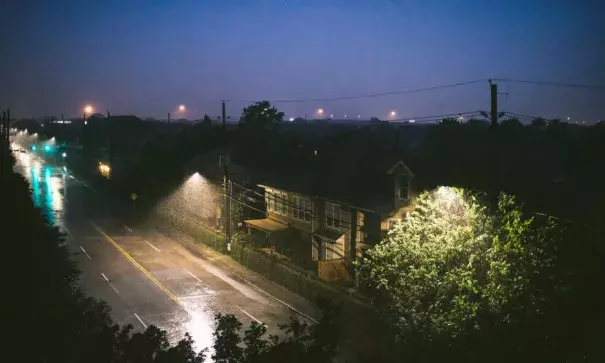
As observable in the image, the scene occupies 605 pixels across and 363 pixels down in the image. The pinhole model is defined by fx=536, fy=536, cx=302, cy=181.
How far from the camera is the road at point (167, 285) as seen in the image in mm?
23586

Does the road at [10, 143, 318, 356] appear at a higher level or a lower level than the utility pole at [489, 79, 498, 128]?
lower

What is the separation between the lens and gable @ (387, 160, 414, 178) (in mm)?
25064

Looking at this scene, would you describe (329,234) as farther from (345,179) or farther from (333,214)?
(345,179)

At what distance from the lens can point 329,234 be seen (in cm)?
3089

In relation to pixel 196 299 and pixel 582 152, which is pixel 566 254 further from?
pixel 582 152

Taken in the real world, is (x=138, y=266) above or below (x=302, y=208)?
below

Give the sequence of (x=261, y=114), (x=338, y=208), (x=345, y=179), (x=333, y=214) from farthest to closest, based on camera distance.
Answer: (x=261, y=114), (x=345, y=179), (x=333, y=214), (x=338, y=208)

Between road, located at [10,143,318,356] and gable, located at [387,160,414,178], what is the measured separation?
764 cm

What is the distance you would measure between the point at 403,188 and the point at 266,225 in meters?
13.1

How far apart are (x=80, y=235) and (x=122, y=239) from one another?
3873mm

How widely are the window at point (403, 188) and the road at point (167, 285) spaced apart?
692 cm

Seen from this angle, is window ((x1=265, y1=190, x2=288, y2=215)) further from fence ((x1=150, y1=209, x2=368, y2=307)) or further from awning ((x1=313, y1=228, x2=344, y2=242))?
awning ((x1=313, y1=228, x2=344, y2=242))

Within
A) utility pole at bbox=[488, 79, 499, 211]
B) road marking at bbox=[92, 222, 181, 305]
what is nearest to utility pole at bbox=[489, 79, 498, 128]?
utility pole at bbox=[488, 79, 499, 211]

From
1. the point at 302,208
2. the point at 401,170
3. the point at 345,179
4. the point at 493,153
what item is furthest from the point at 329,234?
the point at 493,153
